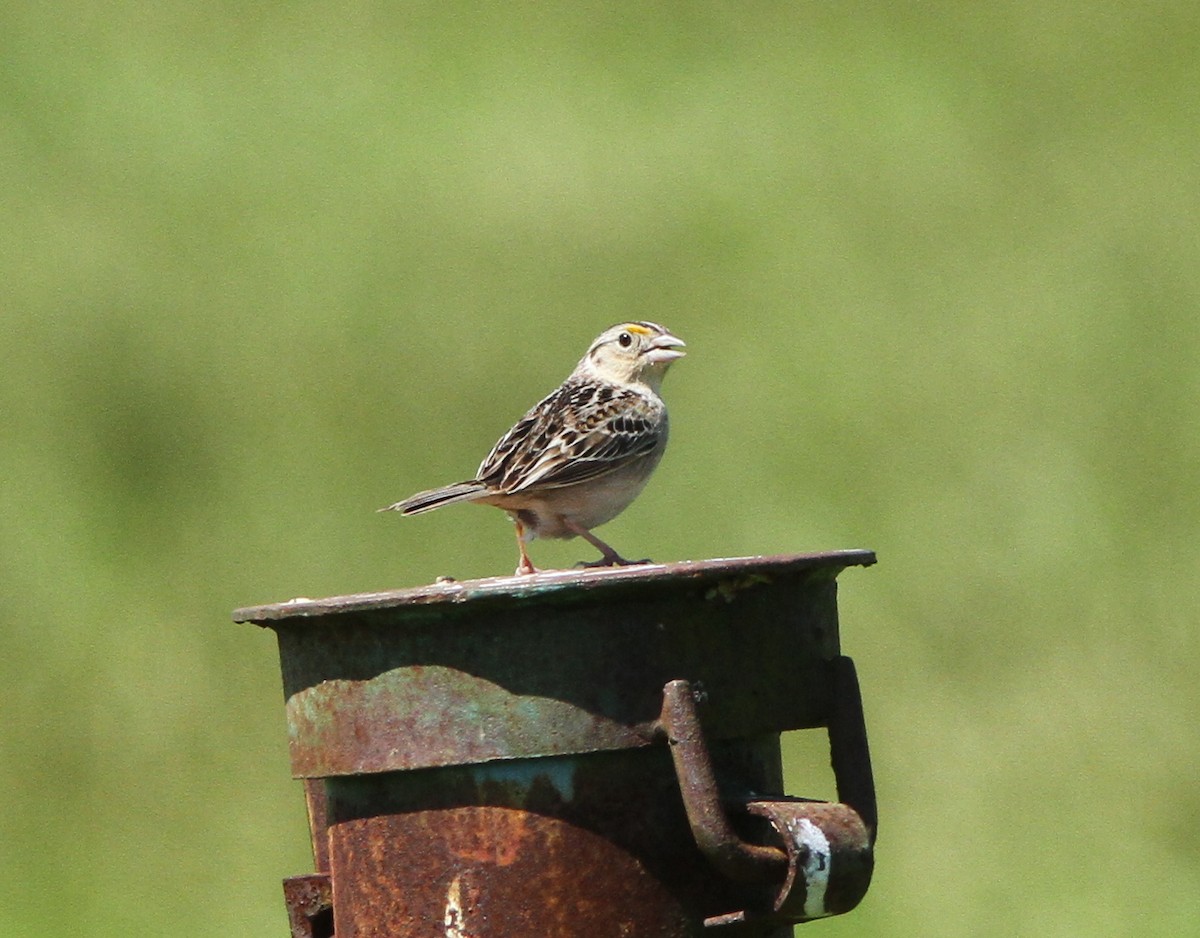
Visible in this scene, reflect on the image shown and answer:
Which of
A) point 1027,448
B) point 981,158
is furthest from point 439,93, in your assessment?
point 1027,448

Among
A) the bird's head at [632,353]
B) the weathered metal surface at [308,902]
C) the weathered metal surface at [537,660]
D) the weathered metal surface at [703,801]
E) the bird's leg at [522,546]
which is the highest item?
the bird's head at [632,353]

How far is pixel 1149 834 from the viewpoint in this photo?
8.19 meters

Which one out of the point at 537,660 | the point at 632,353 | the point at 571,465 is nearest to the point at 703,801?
the point at 537,660

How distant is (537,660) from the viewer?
2934mm

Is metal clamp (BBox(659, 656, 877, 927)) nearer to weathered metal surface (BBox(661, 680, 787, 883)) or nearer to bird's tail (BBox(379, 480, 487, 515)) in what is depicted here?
weathered metal surface (BBox(661, 680, 787, 883))

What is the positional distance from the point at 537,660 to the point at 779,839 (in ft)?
1.48

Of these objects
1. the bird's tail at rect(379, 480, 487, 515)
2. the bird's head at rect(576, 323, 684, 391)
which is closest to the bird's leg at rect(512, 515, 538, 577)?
the bird's tail at rect(379, 480, 487, 515)

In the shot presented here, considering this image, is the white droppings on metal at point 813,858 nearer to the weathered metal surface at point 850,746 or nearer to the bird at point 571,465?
the weathered metal surface at point 850,746

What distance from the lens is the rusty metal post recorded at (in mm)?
2916

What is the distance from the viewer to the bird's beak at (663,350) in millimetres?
6633

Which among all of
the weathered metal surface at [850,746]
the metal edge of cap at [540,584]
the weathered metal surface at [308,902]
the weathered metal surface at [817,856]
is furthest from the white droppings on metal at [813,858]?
the weathered metal surface at [308,902]

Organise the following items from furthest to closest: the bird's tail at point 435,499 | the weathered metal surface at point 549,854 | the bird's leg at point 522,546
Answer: the bird's leg at point 522,546
the bird's tail at point 435,499
the weathered metal surface at point 549,854

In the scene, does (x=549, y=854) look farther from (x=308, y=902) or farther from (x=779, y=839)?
(x=308, y=902)

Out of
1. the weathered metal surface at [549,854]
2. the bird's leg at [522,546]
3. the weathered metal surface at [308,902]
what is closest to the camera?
the weathered metal surface at [549,854]
